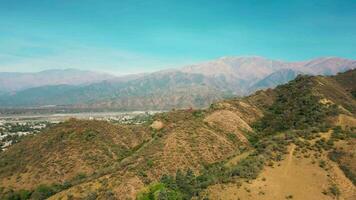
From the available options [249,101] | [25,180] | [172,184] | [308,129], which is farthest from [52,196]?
[249,101]

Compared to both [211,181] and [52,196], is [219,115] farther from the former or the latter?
[52,196]

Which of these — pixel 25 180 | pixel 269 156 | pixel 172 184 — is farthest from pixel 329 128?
pixel 25 180

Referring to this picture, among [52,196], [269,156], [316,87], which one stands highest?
[316,87]

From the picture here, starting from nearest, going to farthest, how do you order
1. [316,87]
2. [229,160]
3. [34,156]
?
1. [229,160]
2. [34,156]
3. [316,87]

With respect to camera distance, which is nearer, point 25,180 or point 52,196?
point 52,196

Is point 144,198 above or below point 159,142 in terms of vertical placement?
below

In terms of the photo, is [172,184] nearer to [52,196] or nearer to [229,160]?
[229,160]

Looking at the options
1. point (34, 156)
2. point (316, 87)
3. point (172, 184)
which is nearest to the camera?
point (172, 184)
